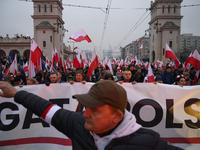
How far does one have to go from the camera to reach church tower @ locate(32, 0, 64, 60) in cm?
4109

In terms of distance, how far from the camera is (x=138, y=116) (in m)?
3.34

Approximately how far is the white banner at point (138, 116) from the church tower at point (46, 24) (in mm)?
39090

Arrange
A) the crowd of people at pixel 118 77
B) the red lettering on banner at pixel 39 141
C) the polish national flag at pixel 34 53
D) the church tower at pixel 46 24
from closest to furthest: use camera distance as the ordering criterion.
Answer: the red lettering on banner at pixel 39 141 → the crowd of people at pixel 118 77 → the polish national flag at pixel 34 53 → the church tower at pixel 46 24

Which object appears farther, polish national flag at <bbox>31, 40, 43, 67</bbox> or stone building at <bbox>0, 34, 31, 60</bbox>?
stone building at <bbox>0, 34, 31, 60</bbox>

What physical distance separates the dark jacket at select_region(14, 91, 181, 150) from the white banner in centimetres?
177

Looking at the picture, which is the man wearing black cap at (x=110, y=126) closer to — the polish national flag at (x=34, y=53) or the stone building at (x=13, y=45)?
the polish national flag at (x=34, y=53)

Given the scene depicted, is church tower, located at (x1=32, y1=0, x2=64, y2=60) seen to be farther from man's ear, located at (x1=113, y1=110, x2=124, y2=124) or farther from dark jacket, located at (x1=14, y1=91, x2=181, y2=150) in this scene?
man's ear, located at (x1=113, y1=110, x2=124, y2=124)

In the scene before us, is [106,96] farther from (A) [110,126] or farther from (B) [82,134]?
(B) [82,134]

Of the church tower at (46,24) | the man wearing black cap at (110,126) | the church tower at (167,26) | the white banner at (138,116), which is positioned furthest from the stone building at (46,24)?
the man wearing black cap at (110,126)

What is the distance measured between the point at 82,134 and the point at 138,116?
7.09 ft

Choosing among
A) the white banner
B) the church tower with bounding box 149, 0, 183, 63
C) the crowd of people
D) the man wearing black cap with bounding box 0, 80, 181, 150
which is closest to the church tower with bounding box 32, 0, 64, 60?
the church tower with bounding box 149, 0, 183, 63

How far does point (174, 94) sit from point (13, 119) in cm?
308

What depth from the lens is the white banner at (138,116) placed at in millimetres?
3094

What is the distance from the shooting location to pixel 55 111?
1.56 metres
